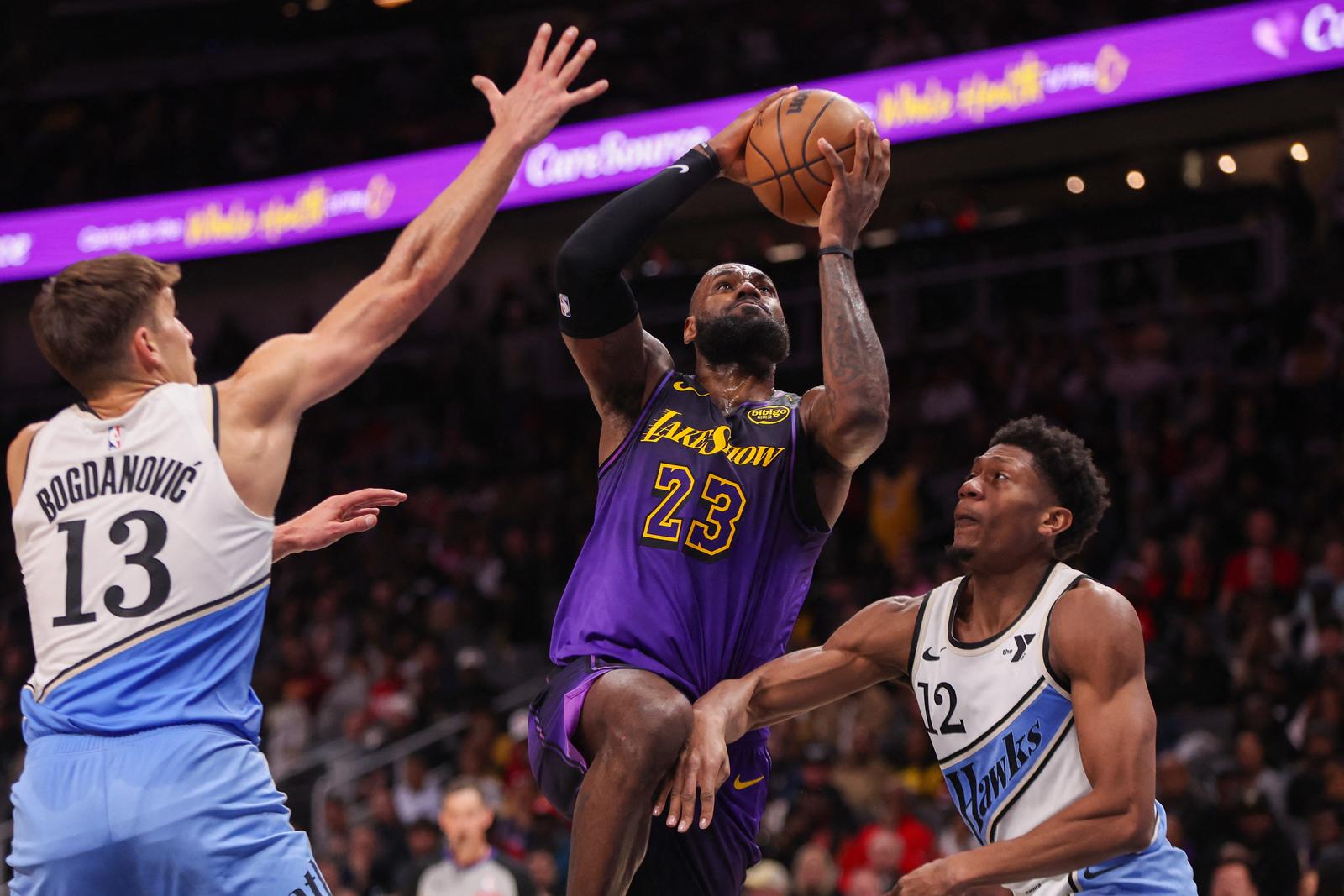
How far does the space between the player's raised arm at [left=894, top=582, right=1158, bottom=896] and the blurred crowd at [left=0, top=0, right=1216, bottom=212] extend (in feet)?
36.3

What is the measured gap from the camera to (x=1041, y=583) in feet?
14.5

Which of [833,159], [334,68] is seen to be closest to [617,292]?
[833,159]

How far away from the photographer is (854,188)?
4645 millimetres

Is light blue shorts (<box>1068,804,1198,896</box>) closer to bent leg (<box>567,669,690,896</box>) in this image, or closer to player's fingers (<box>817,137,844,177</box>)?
bent leg (<box>567,669,690,896</box>)

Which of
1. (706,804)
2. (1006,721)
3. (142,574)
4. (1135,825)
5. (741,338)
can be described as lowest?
(1135,825)

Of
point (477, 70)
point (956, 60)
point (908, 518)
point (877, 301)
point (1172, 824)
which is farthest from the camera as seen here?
point (477, 70)

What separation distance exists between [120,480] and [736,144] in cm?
239

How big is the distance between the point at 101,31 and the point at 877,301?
516 inches

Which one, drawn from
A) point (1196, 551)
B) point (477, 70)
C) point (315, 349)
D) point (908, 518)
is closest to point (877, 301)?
point (908, 518)

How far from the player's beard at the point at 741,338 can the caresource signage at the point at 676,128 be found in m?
5.76

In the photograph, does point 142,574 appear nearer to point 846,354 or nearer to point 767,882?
point 846,354

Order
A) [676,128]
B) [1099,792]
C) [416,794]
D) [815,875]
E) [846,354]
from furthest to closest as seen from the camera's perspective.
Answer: [676,128] < [416,794] < [815,875] < [846,354] < [1099,792]

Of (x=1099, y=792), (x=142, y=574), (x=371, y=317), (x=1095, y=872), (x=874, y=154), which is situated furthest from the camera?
(x=874, y=154)

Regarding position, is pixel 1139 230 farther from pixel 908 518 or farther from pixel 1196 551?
pixel 1196 551
